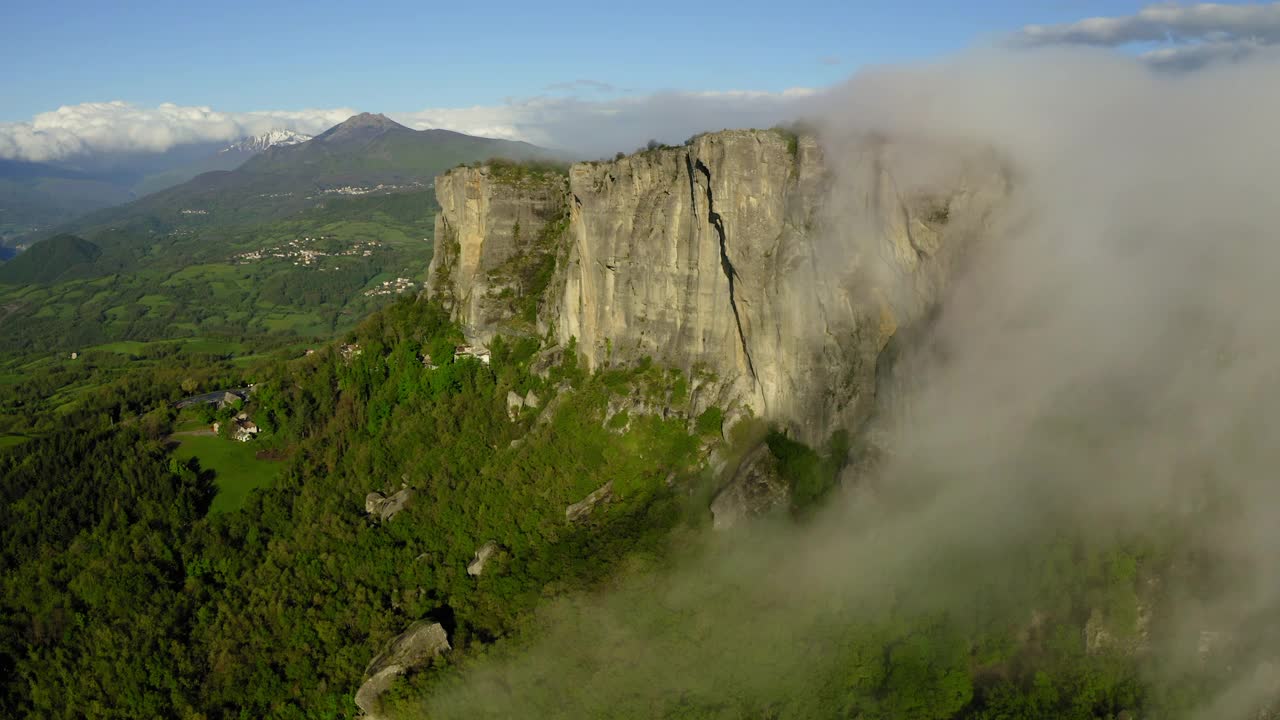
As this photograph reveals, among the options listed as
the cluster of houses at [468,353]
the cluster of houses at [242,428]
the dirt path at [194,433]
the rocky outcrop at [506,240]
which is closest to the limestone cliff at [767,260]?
the rocky outcrop at [506,240]

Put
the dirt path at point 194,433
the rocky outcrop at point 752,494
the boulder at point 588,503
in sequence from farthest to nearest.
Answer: the dirt path at point 194,433 < the boulder at point 588,503 < the rocky outcrop at point 752,494

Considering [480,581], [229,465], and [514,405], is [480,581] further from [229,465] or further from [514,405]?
[229,465]

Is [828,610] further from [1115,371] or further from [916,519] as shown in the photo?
[1115,371]

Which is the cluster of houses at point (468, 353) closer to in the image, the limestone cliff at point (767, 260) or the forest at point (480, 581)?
the forest at point (480, 581)

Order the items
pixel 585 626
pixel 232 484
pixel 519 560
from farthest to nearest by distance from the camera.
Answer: pixel 232 484 → pixel 519 560 → pixel 585 626

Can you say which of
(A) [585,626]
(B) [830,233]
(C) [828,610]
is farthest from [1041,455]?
(A) [585,626]

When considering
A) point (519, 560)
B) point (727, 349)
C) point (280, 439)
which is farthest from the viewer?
point (280, 439)
